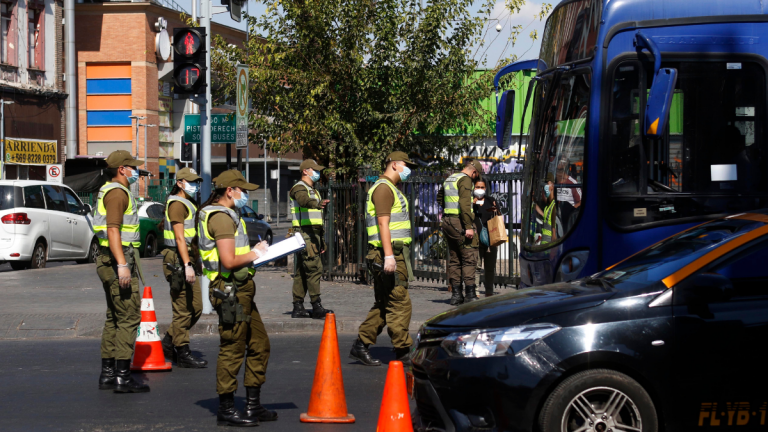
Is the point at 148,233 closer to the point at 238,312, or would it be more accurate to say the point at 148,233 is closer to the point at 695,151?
the point at 238,312

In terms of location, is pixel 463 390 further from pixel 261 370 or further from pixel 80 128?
pixel 80 128

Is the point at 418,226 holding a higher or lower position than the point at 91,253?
higher

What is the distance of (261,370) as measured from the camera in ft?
19.7

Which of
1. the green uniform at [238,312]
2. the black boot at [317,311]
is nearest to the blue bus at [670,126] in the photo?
the green uniform at [238,312]

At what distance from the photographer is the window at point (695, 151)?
709 cm

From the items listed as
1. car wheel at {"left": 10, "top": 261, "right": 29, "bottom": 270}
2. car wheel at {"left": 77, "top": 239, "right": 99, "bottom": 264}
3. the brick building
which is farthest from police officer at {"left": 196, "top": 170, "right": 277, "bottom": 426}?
the brick building

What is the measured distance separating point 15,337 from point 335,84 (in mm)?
7362

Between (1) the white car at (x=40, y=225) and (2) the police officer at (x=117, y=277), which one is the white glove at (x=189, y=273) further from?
(1) the white car at (x=40, y=225)

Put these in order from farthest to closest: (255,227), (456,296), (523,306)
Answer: (255,227) → (456,296) → (523,306)

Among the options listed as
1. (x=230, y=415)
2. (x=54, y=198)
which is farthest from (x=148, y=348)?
(x=54, y=198)

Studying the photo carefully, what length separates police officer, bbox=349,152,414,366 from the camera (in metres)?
7.57

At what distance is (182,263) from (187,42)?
3.85 m

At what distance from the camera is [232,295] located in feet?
19.2

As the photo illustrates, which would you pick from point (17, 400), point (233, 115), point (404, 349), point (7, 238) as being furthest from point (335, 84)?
point (17, 400)
